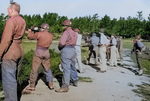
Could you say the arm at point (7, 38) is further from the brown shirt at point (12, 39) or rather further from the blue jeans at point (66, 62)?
the blue jeans at point (66, 62)

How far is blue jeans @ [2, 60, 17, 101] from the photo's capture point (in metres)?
4.04

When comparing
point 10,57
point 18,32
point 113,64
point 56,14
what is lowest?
point 113,64

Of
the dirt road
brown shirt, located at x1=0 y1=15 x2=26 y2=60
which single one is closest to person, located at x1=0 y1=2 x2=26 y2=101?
brown shirt, located at x1=0 y1=15 x2=26 y2=60

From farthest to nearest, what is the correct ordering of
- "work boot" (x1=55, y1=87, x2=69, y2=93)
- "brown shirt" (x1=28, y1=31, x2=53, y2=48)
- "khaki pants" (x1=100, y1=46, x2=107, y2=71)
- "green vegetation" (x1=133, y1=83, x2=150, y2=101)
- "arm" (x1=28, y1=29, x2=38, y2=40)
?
"khaki pants" (x1=100, y1=46, x2=107, y2=71) < "green vegetation" (x1=133, y1=83, x2=150, y2=101) < "work boot" (x1=55, y1=87, x2=69, y2=93) < "brown shirt" (x1=28, y1=31, x2=53, y2=48) < "arm" (x1=28, y1=29, x2=38, y2=40)

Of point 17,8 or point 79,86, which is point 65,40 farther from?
point 17,8

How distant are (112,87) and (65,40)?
86.1 inches

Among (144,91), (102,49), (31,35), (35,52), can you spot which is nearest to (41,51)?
(35,52)

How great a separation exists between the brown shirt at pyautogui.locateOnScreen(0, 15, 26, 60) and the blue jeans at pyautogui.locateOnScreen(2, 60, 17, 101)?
0.39ft

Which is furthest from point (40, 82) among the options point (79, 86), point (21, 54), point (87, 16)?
point (87, 16)

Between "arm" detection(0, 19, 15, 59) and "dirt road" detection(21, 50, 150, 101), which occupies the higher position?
"arm" detection(0, 19, 15, 59)

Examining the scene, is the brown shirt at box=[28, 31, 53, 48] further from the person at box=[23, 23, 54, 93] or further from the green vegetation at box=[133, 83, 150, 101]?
the green vegetation at box=[133, 83, 150, 101]

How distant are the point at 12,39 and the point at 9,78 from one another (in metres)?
0.66

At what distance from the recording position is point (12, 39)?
403cm

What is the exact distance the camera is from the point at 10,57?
4.01 meters
